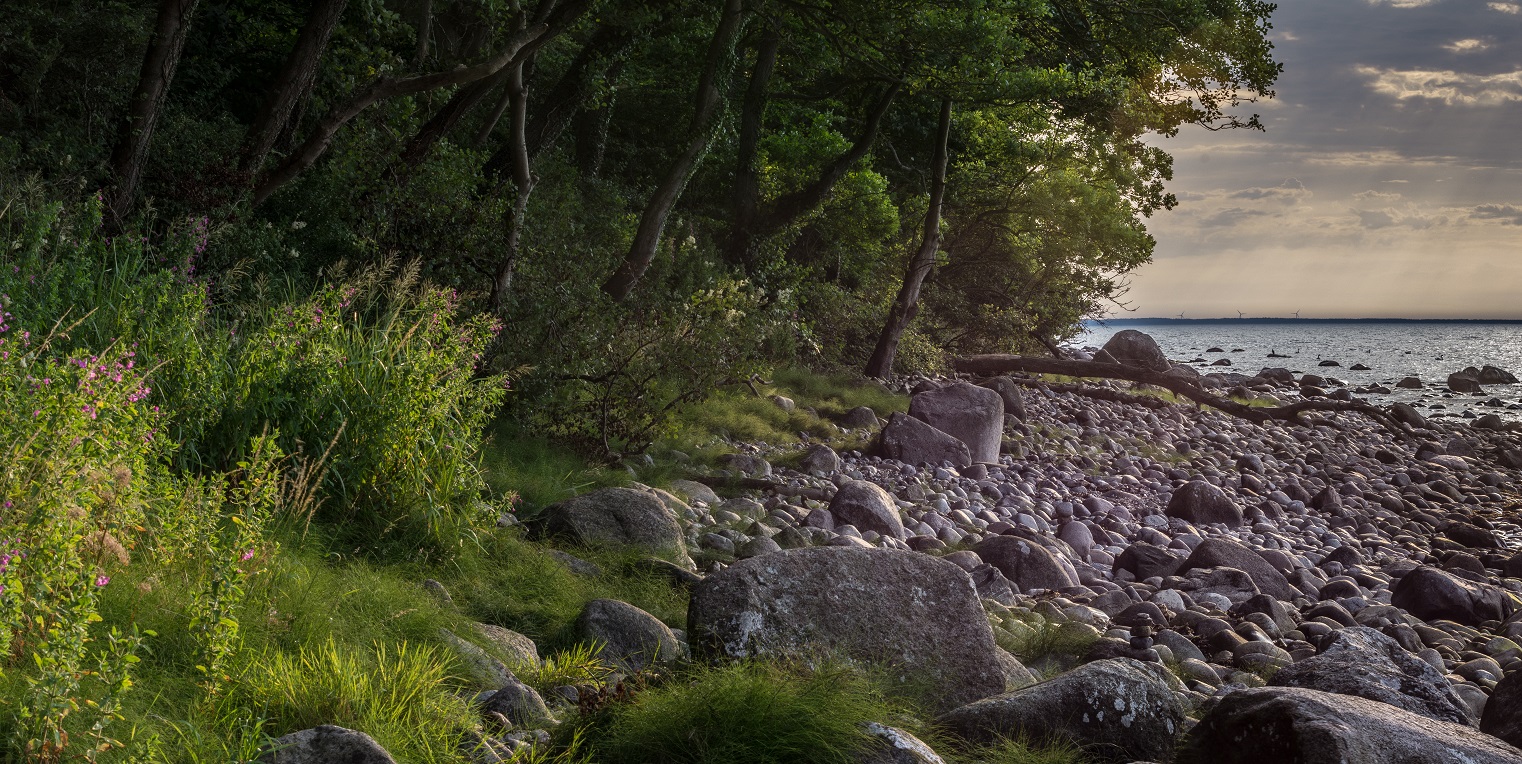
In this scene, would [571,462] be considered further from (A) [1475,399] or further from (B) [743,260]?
(A) [1475,399]

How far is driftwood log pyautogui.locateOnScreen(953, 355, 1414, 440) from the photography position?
2198 cm

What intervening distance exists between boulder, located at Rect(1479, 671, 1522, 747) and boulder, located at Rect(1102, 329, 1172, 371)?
81.6ft

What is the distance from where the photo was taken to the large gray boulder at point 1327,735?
3.78m

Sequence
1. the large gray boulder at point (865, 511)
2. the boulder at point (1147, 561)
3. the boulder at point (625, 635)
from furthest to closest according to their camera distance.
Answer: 1. the boulder at point (1147, 561)
2. the large gray boulder at point (865, 511)
3. the boulder at point (625, 635)

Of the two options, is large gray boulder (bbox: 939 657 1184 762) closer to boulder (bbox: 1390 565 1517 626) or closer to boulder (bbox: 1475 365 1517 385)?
boulder (bbox: 1390 565 1517 626)

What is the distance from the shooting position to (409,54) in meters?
14.7

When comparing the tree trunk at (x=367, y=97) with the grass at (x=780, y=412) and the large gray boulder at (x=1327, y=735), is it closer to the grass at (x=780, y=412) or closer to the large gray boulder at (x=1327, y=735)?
the grass at (x=780, y=412)

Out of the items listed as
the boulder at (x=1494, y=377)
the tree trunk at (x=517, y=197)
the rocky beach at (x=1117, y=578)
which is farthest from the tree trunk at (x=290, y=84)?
the boulder at (x=1494, y=377)

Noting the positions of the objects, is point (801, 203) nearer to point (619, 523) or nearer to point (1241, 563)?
point (1241, 563)

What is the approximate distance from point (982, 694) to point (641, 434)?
17.8 feet

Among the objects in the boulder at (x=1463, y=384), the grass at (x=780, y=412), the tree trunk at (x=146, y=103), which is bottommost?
the grass at (x=780, y=412)

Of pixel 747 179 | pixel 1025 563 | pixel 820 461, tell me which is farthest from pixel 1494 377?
pixel 1025 563

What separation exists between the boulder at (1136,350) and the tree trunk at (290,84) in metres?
24.4

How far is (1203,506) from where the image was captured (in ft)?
42.4
